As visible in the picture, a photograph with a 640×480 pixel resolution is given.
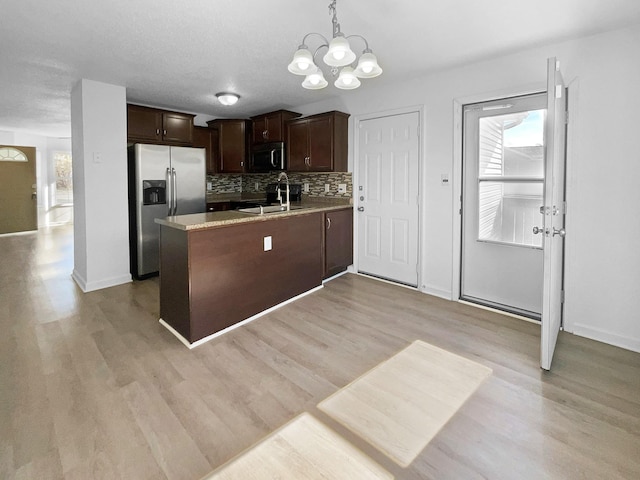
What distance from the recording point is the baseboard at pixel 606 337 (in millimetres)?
2576

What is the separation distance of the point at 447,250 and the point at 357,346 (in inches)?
64.9

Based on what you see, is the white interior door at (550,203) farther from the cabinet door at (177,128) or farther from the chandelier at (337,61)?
the cabinet door at (177,128)

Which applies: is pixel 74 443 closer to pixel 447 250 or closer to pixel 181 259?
pixel 181 259

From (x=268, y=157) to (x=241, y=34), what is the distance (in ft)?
7.99

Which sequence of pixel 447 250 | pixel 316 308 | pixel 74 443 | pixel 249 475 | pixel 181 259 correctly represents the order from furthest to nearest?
pixel 447 250
pixel 316 308
pixel 181 259
pixel 74 443
pixel 249 475

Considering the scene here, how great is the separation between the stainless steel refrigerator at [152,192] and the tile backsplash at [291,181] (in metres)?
1.18

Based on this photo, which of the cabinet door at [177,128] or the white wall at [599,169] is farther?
the cabinet door at [177,128]

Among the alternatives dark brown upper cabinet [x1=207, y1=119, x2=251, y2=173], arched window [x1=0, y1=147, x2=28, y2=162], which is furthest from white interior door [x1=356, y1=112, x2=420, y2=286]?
arched window [x1=0, y1=147, x2=28, y2=162]

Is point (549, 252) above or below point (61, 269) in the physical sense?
above

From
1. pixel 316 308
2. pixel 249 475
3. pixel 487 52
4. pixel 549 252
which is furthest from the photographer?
pixel 316 308

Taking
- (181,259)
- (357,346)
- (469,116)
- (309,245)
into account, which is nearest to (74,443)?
(181,259)

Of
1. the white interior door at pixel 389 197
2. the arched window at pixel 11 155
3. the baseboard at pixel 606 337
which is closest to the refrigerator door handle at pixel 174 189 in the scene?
the white interior door at pixel 389 197

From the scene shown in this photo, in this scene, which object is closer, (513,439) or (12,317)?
(513,439)

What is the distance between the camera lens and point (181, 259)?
2.62 meters
